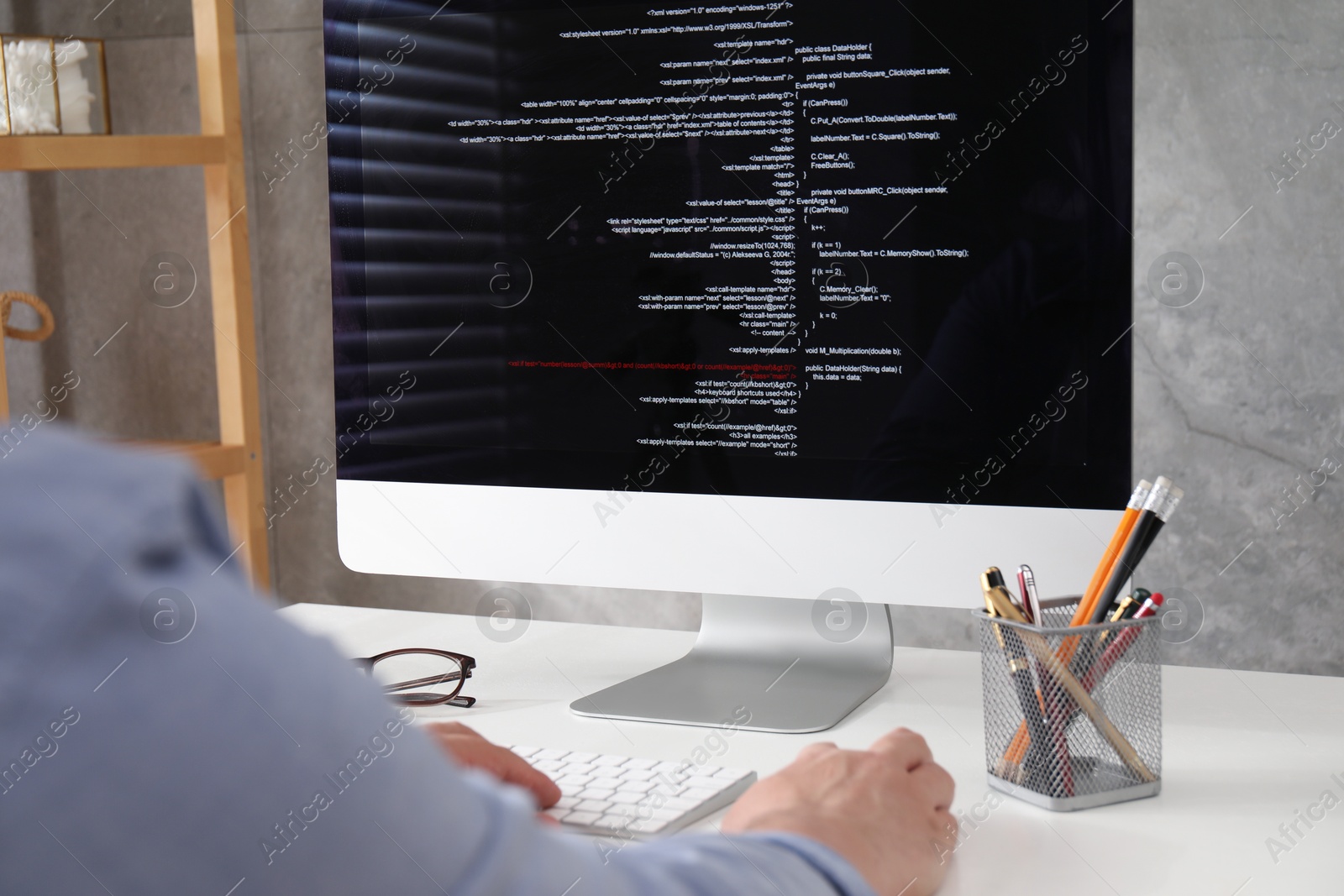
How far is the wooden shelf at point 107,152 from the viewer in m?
1.17

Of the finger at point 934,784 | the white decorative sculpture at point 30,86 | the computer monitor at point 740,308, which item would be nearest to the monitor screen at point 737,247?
the computer monitor at point 740,308

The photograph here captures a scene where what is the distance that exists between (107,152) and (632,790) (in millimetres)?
964

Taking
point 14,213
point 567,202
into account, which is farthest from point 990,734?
point 14,213

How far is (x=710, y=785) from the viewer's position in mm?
674

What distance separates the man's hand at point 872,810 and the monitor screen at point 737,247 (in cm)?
23

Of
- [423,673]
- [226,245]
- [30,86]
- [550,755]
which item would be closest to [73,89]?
[30,86]

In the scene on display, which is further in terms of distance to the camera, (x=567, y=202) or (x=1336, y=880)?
(x=567, y=202)

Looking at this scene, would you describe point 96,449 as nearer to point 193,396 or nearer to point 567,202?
point 567,202

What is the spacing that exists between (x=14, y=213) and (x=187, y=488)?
1573mm

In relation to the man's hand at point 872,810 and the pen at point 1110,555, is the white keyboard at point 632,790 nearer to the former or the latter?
the man's hand at point 872,810

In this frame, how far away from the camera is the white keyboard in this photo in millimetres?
632

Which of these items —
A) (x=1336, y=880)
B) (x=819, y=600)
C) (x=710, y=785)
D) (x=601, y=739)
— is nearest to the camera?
(x=1336, y=880)

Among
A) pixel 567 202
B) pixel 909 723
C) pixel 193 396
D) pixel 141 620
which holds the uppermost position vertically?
pixel 567 202

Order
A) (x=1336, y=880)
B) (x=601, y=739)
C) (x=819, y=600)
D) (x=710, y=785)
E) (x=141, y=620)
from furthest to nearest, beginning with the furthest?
1. (x=819, y=600)
2. (x=601, y=739)
3. (x=710, y=785)
4. (x=1336, y=880)
5. (x=141, y=620)
